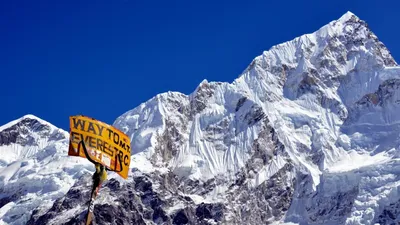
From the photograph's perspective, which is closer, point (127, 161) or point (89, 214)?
point (89, 214)

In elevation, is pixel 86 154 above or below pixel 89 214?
above

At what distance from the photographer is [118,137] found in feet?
204

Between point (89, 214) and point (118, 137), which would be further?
point (118, 137)

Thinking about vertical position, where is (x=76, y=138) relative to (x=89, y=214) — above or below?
above

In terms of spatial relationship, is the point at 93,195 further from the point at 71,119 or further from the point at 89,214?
the point at 71,119

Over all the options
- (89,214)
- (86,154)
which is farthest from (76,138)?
(89,214)

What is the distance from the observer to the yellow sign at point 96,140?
59.8 m

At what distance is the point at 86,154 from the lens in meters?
59.7

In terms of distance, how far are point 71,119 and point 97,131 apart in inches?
72.1

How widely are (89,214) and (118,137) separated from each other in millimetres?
6425

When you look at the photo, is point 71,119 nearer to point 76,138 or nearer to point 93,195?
point 76,138

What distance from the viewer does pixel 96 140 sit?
60219mm

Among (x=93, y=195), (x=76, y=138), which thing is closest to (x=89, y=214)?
(x=93, y=195)

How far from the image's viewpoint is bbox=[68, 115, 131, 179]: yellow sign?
196ft
